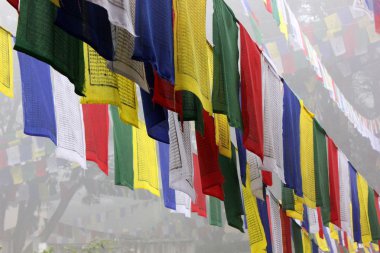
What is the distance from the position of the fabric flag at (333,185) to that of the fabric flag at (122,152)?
2007mm

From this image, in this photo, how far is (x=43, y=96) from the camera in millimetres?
3559

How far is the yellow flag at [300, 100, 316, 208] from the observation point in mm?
4999

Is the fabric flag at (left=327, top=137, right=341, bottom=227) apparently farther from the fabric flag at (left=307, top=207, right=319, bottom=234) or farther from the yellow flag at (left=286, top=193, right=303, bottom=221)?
the fabric flag at (left=307, top=207, right=319, bottom=234)

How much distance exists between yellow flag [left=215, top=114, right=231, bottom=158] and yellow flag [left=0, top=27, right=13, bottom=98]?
44.2 inches

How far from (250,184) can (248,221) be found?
1.10 feet

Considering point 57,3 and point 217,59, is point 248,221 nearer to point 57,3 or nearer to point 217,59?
point 217,59

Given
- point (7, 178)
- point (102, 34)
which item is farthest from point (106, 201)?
point (102, 34)

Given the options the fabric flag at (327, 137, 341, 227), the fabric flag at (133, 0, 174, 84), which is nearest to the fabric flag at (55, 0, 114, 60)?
the fabric flag at (133, 0, 174, 84)

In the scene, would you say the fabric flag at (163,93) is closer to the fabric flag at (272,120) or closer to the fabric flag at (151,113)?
the fabric flag at (151,113)

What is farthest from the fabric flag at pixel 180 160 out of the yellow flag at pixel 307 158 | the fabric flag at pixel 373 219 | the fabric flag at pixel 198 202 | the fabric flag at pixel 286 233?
the fabric flag at pixel 373 219

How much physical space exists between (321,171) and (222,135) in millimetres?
1765

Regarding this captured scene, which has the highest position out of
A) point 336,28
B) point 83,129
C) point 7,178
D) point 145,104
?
point 336,28

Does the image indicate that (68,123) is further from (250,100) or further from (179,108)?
(250,100)

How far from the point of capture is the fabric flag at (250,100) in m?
3.77
